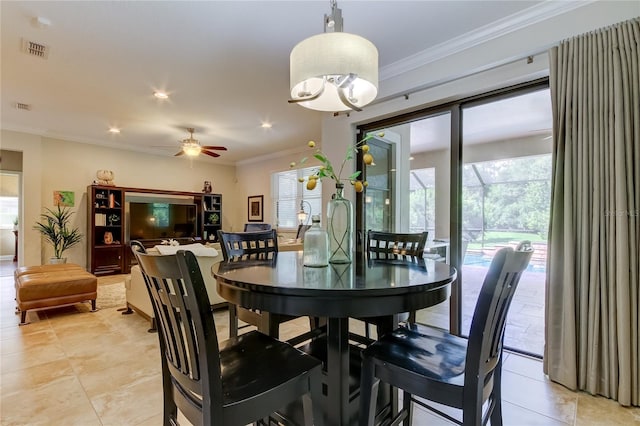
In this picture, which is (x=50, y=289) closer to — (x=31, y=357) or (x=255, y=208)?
(x=31, y=357)

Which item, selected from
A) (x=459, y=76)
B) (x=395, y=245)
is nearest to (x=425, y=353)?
(x=395, y=245)

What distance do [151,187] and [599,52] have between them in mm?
7753

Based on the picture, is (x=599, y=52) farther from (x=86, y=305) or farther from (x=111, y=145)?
(x=111, y=145)

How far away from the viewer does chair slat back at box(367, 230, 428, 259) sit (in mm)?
2164

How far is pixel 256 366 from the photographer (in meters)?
1.12

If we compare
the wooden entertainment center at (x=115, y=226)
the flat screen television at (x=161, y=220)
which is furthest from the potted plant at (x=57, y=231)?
the flat screen television at (x=161, y=220)

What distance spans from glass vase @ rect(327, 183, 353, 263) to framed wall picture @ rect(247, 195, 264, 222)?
638cm

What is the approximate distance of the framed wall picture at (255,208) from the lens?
789 cm

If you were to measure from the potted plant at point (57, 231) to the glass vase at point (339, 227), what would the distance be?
20.6 feet

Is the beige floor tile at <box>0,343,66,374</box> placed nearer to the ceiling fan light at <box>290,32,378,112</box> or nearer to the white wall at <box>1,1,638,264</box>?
the ceiling fan light at <box>290,32,378,112</box>

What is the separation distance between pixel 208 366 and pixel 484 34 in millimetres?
3055

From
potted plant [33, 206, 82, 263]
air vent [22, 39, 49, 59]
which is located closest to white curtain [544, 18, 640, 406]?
air vent [22, 39, 49, 59]

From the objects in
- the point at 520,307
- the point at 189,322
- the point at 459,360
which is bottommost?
the point at 520,307

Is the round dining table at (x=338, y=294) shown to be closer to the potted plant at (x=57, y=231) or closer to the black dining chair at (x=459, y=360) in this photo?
the black dining chair at (x=459, y=360)
